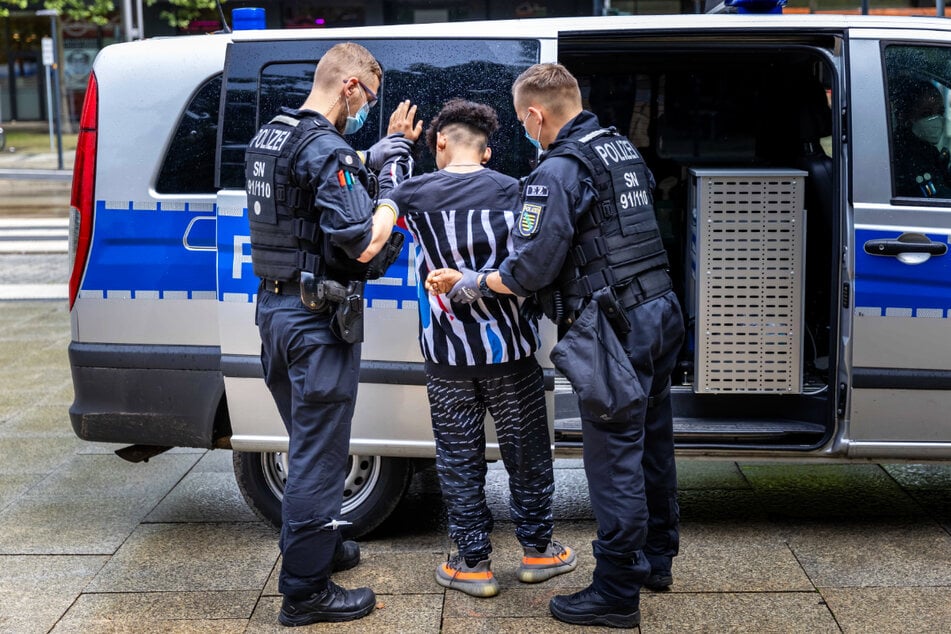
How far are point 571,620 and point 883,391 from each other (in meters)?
1.45

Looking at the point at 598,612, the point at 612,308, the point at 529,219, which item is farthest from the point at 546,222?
the point at 598,612

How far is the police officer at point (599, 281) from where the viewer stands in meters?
3.60

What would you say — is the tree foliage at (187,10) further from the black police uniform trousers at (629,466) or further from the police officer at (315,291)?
the black police uniform trousers at (629,466)

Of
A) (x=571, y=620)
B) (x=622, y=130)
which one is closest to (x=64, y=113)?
(x=622, y=130)

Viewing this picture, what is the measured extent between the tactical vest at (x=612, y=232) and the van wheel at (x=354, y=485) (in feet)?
3.75

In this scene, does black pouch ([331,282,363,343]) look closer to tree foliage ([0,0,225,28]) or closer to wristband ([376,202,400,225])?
wristband ([376,202,400,225])

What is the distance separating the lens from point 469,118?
3846 millimetres

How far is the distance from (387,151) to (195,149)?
2.79ft

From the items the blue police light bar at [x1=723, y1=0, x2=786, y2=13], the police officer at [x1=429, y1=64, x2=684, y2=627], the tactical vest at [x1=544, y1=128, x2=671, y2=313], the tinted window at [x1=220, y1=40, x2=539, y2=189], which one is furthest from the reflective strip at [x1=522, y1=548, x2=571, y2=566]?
the blue police light bar at [x1=723, y1=0, x2=786, y2=13]

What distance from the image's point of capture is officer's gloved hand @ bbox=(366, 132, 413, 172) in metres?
3.98

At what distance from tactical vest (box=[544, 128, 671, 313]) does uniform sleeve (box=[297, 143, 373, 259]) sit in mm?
620

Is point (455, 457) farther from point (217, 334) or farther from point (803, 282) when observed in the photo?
point (803, 282)

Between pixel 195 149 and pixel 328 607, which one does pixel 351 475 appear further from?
pixel 195 149

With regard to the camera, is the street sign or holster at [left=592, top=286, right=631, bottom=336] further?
the street sign
